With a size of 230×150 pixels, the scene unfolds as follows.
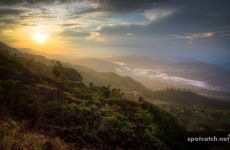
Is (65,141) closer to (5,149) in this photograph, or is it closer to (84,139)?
(84,139)

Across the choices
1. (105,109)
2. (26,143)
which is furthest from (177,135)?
(26,143)

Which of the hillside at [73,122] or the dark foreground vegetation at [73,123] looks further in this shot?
the hillside at [73,122]

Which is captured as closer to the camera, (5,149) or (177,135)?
(5,149)

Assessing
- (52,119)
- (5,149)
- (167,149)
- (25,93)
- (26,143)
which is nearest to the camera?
(5,149)

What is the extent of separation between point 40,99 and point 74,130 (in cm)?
643

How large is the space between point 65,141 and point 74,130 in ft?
6.47

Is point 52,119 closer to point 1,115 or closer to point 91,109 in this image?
point 1,115

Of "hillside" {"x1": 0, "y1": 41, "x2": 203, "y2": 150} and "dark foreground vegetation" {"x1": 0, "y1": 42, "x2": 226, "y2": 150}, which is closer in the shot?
"dark foreground vegetation" {"x1": 0, "y1": 42, "x2": 226, "y2": 150}

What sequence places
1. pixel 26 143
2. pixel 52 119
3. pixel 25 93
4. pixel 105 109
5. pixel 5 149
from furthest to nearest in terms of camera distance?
1. pixel 105 109
2. pixel 25 93
3. pixel 52 119
4. pixel 26 143
5. pixel 5 149

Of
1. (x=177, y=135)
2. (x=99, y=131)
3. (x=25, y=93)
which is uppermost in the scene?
(x=25, y=93)

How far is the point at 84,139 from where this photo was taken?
51.7 feet

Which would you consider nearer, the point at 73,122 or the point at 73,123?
the point at 73,123

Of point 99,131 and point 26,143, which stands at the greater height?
point 26,143

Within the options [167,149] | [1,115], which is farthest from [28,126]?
[167,149]
